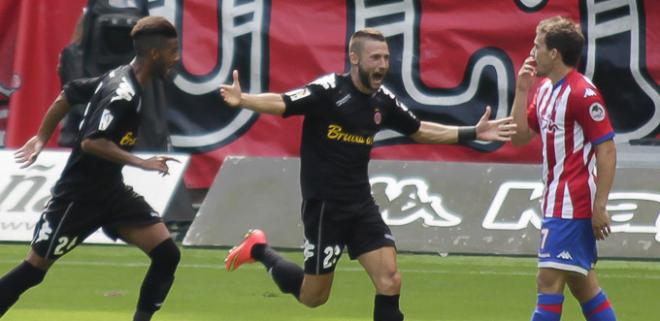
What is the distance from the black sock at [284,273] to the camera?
9.88 m

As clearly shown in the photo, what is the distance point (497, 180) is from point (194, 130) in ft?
12.5

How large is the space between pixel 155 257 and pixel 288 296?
2676 millimetres

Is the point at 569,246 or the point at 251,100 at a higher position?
the point at 251,100

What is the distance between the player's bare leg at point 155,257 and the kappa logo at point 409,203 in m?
5.19

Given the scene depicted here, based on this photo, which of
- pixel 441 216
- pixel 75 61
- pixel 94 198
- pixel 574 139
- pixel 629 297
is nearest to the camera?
pixel 574 139

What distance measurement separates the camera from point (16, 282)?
31.0ft

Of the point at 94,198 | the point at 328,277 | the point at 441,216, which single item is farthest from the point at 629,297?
the point at 94,198

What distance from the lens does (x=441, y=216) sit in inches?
582

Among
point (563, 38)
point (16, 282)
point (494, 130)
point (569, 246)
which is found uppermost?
point (563, 38)

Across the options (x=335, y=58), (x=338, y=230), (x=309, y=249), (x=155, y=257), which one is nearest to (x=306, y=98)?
(x=338, y=230)

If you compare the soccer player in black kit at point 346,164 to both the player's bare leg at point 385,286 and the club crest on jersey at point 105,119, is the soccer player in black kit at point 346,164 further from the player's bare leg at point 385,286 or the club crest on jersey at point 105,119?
the club crest on jersey at point 105,119

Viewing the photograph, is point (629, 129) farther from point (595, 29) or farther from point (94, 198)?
point (94, 198)

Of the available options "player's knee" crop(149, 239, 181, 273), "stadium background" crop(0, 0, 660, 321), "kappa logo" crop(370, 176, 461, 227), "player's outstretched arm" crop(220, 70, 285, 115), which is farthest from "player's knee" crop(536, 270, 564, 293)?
"stadium background" crop(0, 0, 660, 321)

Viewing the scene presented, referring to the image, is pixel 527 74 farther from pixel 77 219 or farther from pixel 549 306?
pixel 77 219
